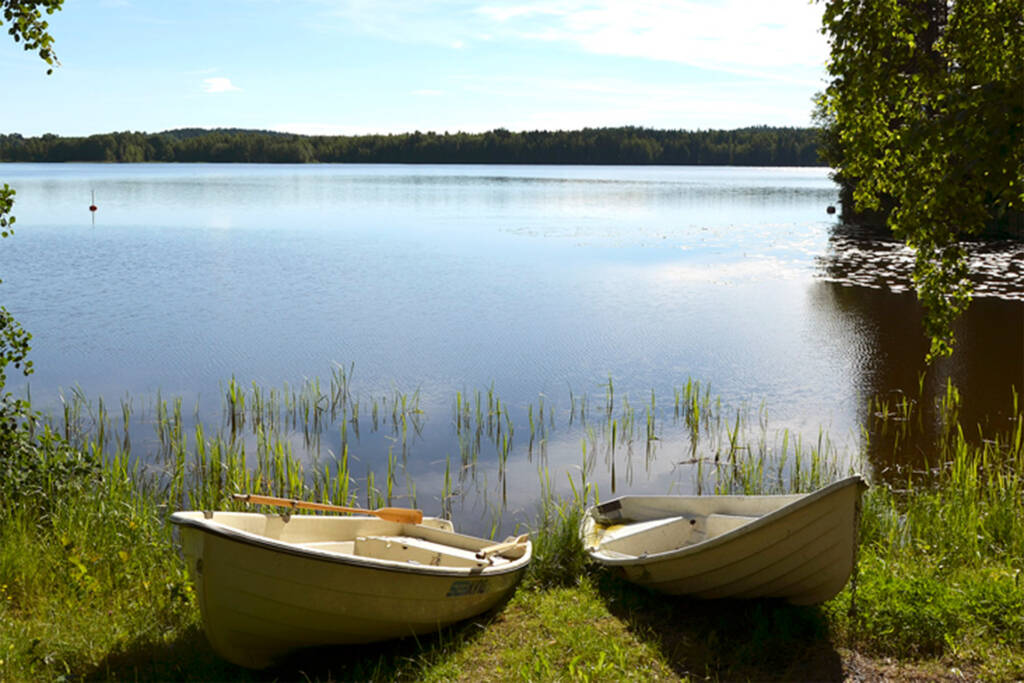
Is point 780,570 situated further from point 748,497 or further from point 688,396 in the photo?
point 688,396

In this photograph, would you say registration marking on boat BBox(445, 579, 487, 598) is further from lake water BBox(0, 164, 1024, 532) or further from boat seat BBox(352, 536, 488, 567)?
lake water BBox(0, 164, 1024, 532)

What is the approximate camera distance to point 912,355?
1769 cm

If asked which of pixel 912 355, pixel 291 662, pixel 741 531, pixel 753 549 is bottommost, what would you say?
pixel 291 662

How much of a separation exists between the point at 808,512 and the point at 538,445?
6569mm

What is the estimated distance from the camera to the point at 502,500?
34.3 ft

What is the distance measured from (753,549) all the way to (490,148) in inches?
5684

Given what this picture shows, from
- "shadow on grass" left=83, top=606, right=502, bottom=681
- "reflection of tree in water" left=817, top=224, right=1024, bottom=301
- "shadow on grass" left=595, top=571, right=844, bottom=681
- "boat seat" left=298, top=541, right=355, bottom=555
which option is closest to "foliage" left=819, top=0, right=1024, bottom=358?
"shadow on grass" left=595, top=571, right=844, bottom=681

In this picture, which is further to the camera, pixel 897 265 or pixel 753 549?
pixel 897 265

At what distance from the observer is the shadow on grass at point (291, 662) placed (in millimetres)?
5855

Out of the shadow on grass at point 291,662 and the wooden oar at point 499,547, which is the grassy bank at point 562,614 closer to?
the shadow on grass at point 291,662

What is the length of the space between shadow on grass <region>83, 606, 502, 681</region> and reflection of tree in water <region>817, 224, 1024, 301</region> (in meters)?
21.2

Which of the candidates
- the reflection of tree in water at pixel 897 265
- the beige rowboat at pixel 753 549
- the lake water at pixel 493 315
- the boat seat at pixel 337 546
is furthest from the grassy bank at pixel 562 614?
the reflection of tree in water at pixel 897 265

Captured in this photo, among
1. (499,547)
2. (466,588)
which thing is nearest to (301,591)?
(466,588)

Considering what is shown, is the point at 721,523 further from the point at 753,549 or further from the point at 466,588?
the point at 466,588
